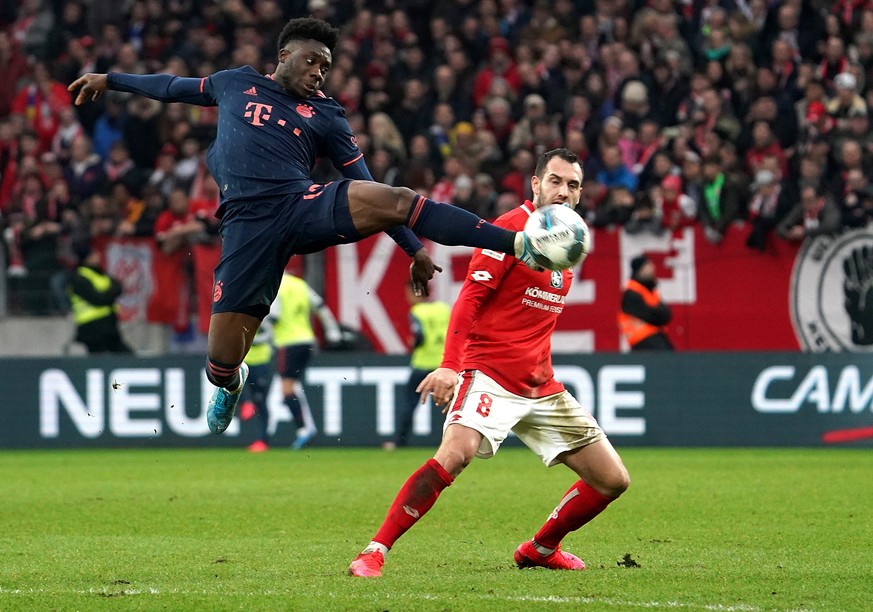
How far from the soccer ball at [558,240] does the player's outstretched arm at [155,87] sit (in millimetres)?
2035

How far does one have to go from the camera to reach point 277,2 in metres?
21.5

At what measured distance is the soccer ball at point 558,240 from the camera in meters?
6.26

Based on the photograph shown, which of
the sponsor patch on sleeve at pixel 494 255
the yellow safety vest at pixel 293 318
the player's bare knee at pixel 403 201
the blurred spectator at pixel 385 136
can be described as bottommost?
the yellow safety vest at pixel 293 318

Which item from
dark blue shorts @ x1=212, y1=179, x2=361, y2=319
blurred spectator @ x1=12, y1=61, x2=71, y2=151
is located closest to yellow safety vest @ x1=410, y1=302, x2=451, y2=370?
blurred spectator @ x1=12, y1=61, x2=71, y2=151

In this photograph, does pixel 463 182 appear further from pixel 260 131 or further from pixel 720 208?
pixel 260 131

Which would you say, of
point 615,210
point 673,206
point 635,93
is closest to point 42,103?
point 635,93

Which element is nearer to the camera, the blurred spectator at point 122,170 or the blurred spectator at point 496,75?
the blurred spectator at point 122,170

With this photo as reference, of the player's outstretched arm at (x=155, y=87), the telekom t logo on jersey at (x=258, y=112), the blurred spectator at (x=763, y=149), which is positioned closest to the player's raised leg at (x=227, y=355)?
the telekom t logo on jersey at (x=258, y=112)

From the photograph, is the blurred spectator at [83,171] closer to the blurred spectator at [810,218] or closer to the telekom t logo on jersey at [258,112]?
the blurred spectator at [810,218]

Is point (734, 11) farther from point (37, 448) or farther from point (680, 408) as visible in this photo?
point (37, 448)

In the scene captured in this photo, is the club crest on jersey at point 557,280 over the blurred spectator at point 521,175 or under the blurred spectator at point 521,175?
under

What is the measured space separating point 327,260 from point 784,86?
19.4 ft

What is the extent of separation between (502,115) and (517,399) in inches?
460

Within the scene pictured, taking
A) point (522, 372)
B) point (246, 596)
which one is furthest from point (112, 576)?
point (522, 372)
